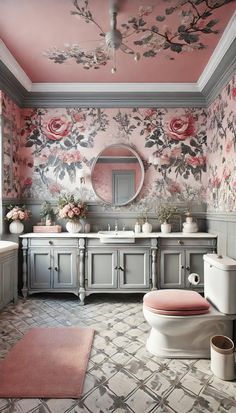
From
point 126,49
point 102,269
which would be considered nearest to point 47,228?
point 102,269

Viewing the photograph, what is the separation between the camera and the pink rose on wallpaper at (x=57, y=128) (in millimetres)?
3850

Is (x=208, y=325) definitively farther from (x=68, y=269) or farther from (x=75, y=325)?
(x=68, y=269)

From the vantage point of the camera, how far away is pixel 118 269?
10.8ft

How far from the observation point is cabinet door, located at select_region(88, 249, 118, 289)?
331cm

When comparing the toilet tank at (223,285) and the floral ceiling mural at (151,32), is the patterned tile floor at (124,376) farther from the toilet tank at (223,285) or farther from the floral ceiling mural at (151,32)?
the floral ceiling mural at (151,32)

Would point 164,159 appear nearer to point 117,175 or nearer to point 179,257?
point 117,175

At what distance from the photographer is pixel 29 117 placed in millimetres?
3879

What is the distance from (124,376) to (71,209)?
2.05 meters

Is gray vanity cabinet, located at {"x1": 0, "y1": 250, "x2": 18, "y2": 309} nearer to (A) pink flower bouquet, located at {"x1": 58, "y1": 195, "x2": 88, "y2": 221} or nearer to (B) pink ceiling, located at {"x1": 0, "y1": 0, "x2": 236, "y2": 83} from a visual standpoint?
(A) pink flower bouquet, located at {"x1": 58, "y1": 195, "x2": 88, "y2": 221}

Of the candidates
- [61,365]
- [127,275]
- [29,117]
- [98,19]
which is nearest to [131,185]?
[127,275]

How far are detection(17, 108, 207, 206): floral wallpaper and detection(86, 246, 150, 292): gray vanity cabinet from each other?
84 centimetres

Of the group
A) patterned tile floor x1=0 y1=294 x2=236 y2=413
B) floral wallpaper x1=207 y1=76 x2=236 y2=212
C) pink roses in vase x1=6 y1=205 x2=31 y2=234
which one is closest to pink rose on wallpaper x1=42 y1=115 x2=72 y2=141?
pink roses in vase x1=6 y1=205 x2=31 y2=234

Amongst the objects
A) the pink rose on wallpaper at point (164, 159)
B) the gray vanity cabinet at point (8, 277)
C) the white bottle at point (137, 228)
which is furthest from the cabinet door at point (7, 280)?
the pink rose on wallpaper at point (164, 159)

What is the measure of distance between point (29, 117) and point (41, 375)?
10.5 feet
